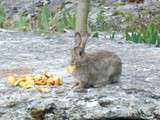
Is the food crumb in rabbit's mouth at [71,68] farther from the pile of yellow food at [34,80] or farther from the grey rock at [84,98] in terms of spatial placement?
the pile of yellow food at [34,80]

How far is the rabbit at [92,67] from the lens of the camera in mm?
6203

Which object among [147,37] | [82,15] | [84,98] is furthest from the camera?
[147,37]

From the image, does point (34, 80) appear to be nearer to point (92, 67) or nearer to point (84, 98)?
point (92, 67)

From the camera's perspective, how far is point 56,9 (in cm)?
1619

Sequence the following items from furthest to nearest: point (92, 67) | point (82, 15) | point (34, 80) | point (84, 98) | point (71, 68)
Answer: point (82, 15) < point (34, 80) < point (92, 67) < point (71, 68) < point (84, 98)

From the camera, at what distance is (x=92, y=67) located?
6.40 m

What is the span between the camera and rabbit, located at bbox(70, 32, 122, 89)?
6.20 metres

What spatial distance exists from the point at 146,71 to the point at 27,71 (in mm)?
1297

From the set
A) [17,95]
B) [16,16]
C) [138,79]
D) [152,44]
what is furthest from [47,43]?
[16,16]

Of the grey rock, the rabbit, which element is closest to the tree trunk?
the grey rock

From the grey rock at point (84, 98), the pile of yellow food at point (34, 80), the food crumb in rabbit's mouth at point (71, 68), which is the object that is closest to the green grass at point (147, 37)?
the grey rock at point (84, 98)

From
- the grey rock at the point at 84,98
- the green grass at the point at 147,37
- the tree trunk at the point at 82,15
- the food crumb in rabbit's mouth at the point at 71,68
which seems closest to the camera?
the grey rock at the point at 84,98

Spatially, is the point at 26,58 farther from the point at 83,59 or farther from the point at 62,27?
the point at 62,27

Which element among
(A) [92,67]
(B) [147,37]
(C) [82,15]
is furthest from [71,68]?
(B) [147,37]
